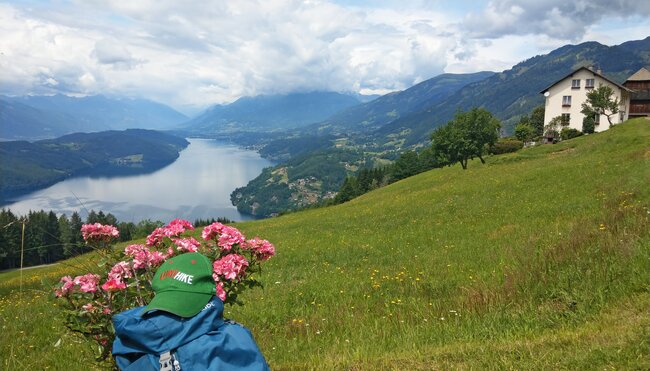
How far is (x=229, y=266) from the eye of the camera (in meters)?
4.55

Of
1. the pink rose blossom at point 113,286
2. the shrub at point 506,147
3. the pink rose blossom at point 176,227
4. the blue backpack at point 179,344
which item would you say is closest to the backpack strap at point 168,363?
the blue backpack at point 179,344

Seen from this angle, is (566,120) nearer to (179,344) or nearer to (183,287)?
(183,287)

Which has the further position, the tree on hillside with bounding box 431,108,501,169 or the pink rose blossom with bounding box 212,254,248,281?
the tree on hillside with bounding box 431,108,501,169

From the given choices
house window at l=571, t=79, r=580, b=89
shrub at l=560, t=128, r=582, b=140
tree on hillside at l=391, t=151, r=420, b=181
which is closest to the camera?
shrub at l=560, t=128, r=582, b=140

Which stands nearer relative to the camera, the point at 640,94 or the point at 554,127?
the point at 640,94

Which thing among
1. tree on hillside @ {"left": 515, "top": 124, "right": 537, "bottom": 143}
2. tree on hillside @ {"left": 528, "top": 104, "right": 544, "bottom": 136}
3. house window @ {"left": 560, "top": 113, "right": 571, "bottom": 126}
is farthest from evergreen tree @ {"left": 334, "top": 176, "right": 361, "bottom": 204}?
house window @ {"left": 560, "top": 113, "right": 571, "bottom": 126}

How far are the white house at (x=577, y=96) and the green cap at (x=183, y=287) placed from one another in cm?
8138

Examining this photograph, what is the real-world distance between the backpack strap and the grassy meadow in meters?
2.19

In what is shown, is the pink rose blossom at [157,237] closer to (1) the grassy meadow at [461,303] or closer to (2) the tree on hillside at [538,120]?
(1) the grassy meadow at [461,303]

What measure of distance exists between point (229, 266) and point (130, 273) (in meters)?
1.10

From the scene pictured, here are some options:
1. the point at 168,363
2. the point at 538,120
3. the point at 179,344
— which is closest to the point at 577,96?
the point at 538,120

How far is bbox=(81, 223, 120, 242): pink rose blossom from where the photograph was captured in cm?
511

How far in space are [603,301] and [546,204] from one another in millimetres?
12420

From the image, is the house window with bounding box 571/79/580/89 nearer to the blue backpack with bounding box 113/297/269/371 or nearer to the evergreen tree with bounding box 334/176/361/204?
the evergreen tree with bounding box 334/176/361/204
